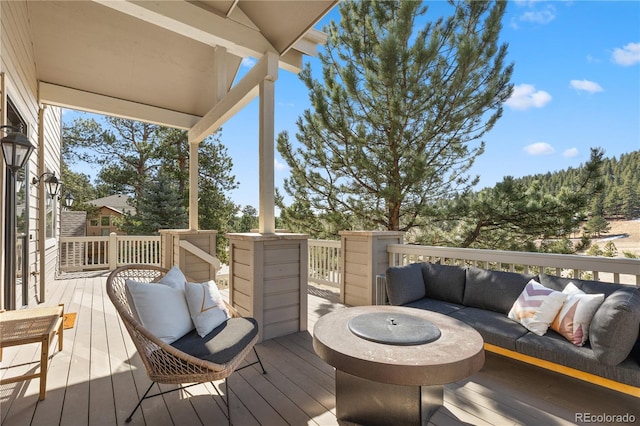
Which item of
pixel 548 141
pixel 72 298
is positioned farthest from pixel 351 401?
pixel 548 141

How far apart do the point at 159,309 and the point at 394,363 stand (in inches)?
62.4

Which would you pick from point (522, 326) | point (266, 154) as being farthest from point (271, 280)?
point (522, 326)

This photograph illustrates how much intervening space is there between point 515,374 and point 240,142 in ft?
49.6

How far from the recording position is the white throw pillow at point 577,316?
2096 millimetres

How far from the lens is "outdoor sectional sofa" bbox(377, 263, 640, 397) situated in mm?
1849

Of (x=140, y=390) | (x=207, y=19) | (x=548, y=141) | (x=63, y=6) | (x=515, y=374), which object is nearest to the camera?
(x=140, y=390)

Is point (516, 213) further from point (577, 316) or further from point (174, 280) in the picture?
point (174, 280)

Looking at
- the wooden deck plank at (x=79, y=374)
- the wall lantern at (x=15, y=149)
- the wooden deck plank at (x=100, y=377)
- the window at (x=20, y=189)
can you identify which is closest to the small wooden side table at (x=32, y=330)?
the wooden deck plank at (x=79, y=374)

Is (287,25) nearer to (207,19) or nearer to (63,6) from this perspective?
(207,19)

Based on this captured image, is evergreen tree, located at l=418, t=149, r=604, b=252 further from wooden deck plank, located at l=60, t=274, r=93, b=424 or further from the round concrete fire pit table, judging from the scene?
wooden deck plank, located at l=60, t=274, r=93, b=424

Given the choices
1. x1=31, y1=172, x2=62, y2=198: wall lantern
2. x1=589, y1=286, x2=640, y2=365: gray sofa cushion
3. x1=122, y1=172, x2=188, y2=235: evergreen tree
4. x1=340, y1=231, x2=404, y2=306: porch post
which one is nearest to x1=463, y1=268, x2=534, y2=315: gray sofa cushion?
x1=589, y1=286, x2=640, y2=365: gray sofa cushion

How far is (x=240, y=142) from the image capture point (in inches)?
611

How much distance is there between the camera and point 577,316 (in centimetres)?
214

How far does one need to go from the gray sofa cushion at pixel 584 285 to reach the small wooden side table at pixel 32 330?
152 inches
